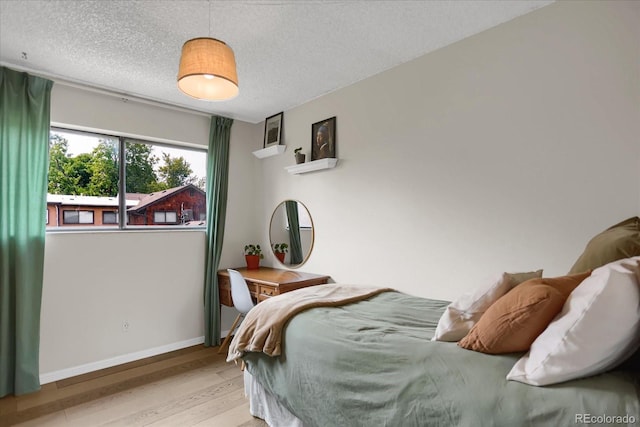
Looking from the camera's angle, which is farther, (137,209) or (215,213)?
(215,213)

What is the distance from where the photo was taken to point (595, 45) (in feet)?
6.06

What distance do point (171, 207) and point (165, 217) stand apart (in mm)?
123

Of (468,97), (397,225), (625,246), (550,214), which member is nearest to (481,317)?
(625,246)

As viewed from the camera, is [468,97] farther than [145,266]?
No

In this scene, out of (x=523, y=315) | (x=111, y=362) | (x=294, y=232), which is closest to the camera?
(x=523, y=315)

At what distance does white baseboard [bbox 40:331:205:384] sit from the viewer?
284cm

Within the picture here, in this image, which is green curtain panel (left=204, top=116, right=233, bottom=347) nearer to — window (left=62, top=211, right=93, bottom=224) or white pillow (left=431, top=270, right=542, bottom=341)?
window (left=62, top=211, right=93, bottom=224)

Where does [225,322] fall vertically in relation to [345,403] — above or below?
below

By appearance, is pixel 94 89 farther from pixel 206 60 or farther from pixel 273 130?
pixel 206 60

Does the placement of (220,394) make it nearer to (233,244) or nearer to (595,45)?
(233,244)

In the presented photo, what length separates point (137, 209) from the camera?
342cm

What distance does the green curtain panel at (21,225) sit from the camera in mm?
2576

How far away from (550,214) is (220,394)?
99.8 inches

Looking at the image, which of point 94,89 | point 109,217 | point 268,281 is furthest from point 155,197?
point 268,281
